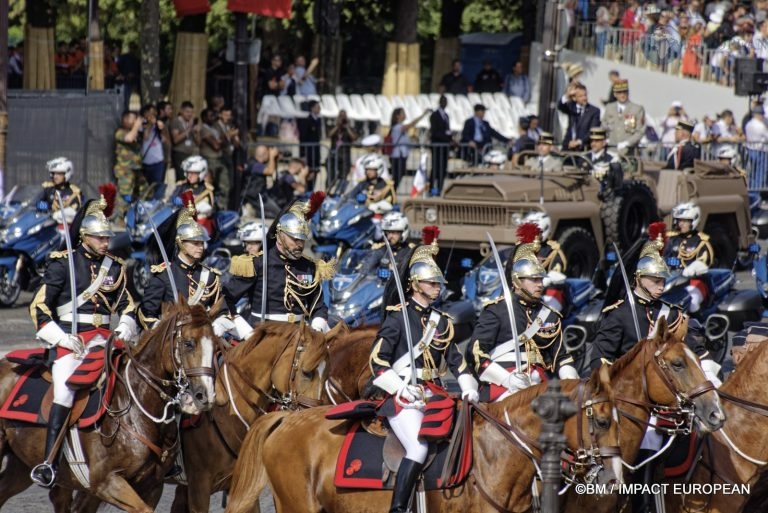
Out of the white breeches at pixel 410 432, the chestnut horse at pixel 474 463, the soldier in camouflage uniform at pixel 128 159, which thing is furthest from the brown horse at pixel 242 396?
the soldier in camouflage uniform at pixel 128 159

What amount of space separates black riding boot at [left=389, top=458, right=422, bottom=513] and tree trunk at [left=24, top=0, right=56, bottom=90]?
74.2ft

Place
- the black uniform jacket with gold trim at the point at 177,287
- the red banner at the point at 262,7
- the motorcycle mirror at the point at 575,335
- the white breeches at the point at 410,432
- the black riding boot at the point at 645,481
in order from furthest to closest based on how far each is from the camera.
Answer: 1. the red banner at the point at 262,7
2. the motorcycle mirror at the point at 575,335
3. the black uniform jacket with gold trim at the point at 177,287
4. the black riding boot at the point at 645,481
5. the white breeches at the point at 410,432

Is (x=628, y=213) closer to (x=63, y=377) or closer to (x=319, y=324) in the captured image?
(x=319, y=324)

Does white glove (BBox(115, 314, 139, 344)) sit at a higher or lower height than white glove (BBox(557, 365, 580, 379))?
higher

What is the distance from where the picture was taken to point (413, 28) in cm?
3847

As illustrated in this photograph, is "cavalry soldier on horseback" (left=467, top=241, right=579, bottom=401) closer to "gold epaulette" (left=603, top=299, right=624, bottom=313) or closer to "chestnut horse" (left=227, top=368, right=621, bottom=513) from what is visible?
"gold epaulette" (left=603, top=299, right=624, bottom=313)

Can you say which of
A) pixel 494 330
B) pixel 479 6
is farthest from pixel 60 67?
pixel 494 330

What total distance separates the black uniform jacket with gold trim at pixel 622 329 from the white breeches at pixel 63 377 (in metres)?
3.69

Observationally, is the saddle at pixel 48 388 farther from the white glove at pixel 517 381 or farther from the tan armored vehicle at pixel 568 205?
the tan armored vehicle at pixel 568 205

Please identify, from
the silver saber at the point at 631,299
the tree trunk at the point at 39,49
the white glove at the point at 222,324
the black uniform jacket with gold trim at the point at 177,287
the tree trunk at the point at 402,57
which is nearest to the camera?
the silver saber at the point at 631,299

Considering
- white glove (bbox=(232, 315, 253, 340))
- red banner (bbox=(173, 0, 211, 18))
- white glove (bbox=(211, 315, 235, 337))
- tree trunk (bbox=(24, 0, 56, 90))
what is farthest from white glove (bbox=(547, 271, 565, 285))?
tree trunk (bbox=(24, 0, 56, 90))

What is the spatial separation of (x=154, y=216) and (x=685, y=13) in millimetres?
18025

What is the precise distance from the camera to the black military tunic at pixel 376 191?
22.4 m

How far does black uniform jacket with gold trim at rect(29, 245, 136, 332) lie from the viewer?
11.4 m
